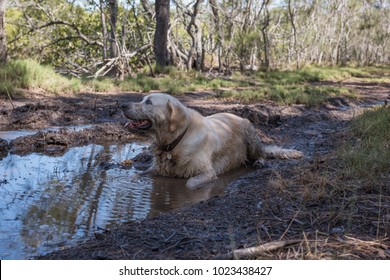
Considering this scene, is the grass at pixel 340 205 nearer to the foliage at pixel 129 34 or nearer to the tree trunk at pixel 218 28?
the foliage at pixel 129 34

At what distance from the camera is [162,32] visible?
19859 mm

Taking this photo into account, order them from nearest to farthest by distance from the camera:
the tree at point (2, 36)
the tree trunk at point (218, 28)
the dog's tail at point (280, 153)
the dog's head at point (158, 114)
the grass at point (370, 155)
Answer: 1. the grass at point (370, 155)
2. the dog's head at point (158, 114)
3. the dog's tail at point (280, 153)
4. the tree at point (2, 36)
5. the tree trunk at point (218, 28)

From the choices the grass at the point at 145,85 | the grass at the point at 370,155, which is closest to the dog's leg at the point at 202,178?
the grass at the point at 370,155

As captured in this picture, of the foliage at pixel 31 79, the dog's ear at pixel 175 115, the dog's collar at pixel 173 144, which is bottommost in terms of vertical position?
the dog's collar at pixel 173 144

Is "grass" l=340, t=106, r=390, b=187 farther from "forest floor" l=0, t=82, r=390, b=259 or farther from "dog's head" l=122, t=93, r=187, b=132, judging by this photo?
"dog's head" l=122, t=93, r=187, b=132

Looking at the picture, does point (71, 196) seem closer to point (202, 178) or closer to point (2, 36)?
point (202, 178)

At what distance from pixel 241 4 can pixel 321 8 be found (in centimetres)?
2510

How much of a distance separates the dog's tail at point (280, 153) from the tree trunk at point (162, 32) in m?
12.8

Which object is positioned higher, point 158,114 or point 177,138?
point 158,114

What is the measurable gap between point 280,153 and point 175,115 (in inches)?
89.0

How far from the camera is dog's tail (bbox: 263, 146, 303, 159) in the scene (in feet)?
24.1

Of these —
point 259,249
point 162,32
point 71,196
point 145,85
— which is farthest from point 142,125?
point 162,32

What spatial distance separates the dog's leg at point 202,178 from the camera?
19.1 ft

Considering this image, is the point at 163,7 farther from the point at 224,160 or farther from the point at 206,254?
the point at 206,254
